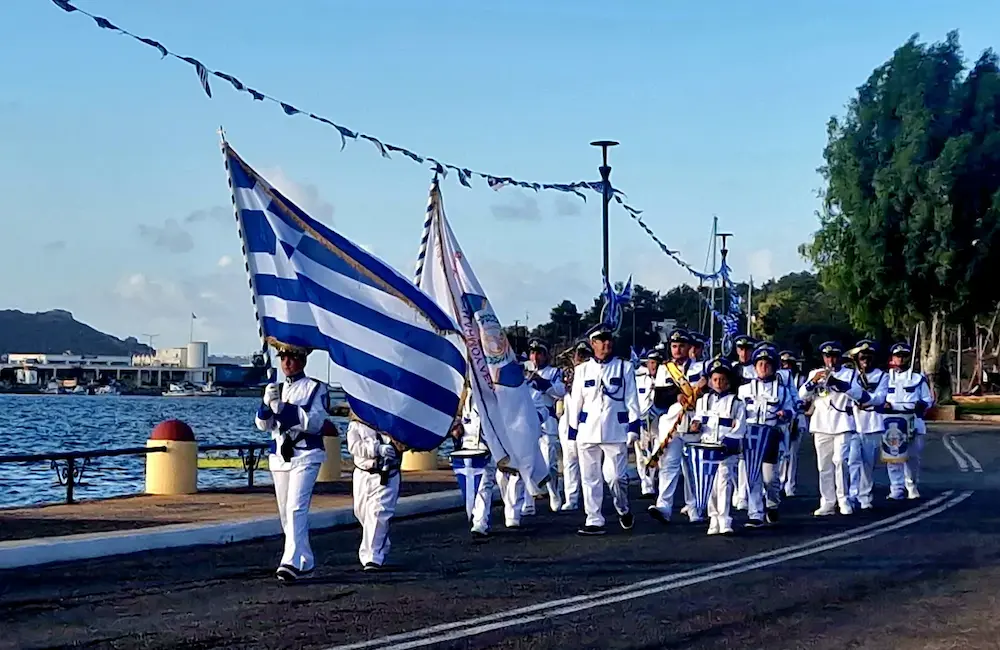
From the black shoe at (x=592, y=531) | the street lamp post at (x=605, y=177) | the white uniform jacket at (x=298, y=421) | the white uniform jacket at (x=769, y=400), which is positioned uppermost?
the street lamp post at (x=605, y=177)

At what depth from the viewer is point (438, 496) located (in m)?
18.0

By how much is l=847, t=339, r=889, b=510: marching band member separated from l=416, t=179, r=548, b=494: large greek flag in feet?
16.3

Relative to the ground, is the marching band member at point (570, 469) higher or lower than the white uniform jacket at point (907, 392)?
lower

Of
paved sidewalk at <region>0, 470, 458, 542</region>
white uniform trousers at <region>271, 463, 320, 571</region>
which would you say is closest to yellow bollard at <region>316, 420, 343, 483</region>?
paved sidewalk at <region>0, 470, 458, 542</region>

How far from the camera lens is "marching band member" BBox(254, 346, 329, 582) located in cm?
1100

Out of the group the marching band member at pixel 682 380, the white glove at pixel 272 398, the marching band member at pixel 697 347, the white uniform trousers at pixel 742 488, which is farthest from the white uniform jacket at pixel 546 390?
the white glove at pixel 272 398

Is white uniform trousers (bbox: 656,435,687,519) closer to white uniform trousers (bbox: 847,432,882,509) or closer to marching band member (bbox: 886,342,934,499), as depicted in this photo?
white uniform trousers (bbox: 847,432,882,509)

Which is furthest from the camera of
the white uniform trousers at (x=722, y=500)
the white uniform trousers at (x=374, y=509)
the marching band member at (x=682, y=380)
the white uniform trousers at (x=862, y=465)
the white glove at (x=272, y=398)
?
the white uniform trousers at (x=862, y=465)

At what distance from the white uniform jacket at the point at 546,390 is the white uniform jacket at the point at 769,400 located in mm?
2189

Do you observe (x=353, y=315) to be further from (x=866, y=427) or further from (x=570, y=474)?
(x=866, y=427)

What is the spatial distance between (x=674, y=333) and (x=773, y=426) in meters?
1.74

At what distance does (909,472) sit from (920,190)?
116 feet

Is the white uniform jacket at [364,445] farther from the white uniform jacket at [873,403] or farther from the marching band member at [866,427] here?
the white uniform jacket at [873,403]

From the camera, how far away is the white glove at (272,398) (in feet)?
36.0
